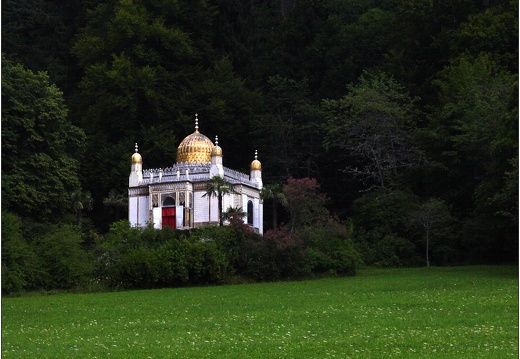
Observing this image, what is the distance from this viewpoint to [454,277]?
150ft

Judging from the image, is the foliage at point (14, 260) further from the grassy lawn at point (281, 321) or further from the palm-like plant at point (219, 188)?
the palm-like plant at point (219, 188)

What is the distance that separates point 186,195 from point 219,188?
3.09 meters

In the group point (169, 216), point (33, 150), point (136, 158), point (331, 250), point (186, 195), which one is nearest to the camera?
point (331, 250)

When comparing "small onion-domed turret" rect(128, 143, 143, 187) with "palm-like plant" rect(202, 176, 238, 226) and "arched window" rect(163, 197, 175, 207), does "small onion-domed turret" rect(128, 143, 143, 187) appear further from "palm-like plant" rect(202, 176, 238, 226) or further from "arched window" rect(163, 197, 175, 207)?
"palm-like plant" rect(202, 176, 238, 226)

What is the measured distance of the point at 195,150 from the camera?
63.2 meters

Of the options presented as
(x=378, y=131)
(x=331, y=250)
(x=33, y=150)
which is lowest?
(x=331, y=250)

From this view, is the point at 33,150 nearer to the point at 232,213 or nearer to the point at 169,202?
the point at 169,202

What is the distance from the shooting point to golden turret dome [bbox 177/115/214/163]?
63000 millimetres

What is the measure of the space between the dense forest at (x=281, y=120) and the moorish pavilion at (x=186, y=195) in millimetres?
1694

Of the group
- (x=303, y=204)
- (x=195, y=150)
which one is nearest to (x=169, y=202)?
(x=195, y=150)

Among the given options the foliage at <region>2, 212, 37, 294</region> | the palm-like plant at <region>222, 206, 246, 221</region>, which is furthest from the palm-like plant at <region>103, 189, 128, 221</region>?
the foliage at <region>2, 212, 37, 294</region>

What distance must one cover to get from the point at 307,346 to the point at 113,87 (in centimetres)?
4697

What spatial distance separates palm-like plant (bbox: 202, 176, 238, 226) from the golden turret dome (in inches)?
171

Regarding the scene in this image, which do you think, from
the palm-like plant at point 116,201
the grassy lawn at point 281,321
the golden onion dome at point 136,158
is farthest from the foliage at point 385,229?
the palm-like plant at point 116,201
